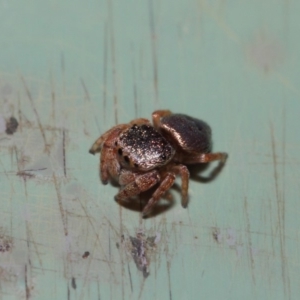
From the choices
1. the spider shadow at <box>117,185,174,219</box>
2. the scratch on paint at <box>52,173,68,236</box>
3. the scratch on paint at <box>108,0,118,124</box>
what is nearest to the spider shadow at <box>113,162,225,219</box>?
the spider shadow at <box>117,185,174,219</box>

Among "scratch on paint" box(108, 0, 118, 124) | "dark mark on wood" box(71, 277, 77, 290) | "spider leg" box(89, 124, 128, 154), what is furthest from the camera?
"scratch on paint" box(108, 0, 118, 124)

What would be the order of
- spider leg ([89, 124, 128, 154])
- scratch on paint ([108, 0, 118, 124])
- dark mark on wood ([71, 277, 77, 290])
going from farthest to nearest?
scratch on paint ([108, 0, 118, 124]) → spider leg ([89, 124, 128, 154]) → dark mark on wood ([71, 277, 77, 290])

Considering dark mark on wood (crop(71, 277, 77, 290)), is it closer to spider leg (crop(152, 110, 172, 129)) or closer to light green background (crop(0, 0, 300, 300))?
light green background (crop(0, 0, 300, 300))

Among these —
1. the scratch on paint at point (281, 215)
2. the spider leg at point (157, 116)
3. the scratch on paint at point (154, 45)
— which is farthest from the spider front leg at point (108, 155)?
the scratch on paint at point (281, 215)

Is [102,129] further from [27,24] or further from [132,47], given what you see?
[27,24]

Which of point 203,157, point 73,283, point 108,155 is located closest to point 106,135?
point 108,155

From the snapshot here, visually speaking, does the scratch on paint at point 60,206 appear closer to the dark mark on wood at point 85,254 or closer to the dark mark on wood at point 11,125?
the dark mark on wood at point 85,254
